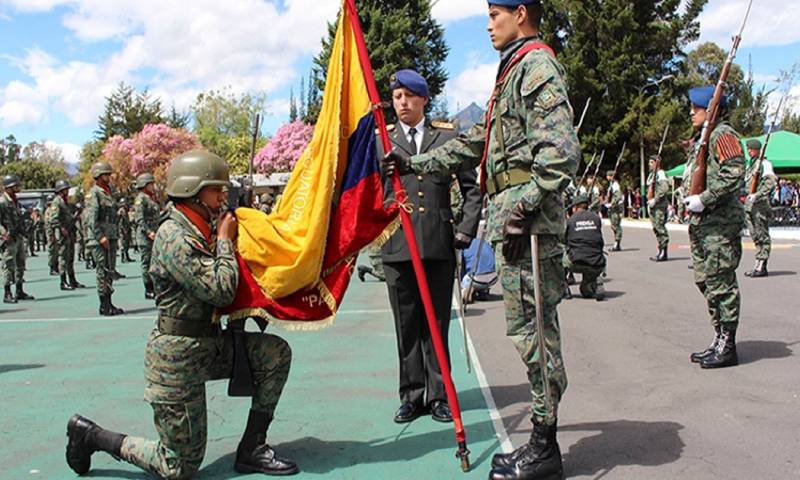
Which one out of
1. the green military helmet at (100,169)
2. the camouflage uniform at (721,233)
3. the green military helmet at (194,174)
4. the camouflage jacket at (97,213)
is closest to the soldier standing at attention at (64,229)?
the camouflage jacket at (97,213)

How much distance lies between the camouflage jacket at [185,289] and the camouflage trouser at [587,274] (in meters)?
7.46

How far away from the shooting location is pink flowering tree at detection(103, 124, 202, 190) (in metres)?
48.9

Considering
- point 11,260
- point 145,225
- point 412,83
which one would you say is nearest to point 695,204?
point 412,83

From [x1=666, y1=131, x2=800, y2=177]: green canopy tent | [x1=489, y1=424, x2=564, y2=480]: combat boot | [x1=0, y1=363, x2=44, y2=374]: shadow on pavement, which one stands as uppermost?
[x1=666, y1=131, x2=800, y2=177]: green canopy tent

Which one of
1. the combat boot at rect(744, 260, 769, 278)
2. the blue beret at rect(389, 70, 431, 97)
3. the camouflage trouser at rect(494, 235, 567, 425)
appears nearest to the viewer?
the camouflage trouser at rect(494, 235, 567, 425)

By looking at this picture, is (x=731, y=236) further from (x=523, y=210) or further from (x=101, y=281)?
(x=101, y=281)

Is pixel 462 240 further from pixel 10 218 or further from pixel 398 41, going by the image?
pixel 398 41

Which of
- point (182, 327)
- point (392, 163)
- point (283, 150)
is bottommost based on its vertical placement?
point (182, 327)

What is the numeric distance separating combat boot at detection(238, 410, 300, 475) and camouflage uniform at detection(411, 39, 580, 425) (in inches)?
58.8

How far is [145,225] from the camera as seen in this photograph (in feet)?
41.4

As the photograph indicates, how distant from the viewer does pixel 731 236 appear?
618 centimetres

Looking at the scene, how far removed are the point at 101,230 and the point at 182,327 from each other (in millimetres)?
8169

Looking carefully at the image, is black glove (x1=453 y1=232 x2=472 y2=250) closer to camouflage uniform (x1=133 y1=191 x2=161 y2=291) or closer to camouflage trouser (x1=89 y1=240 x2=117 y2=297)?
camouflage trouser (x1=89 y1=240 x2=117 y2=297)

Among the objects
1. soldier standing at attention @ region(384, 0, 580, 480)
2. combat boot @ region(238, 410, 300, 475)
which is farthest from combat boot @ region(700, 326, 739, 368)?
combat boot @ region(238, 410, 300, 475)
